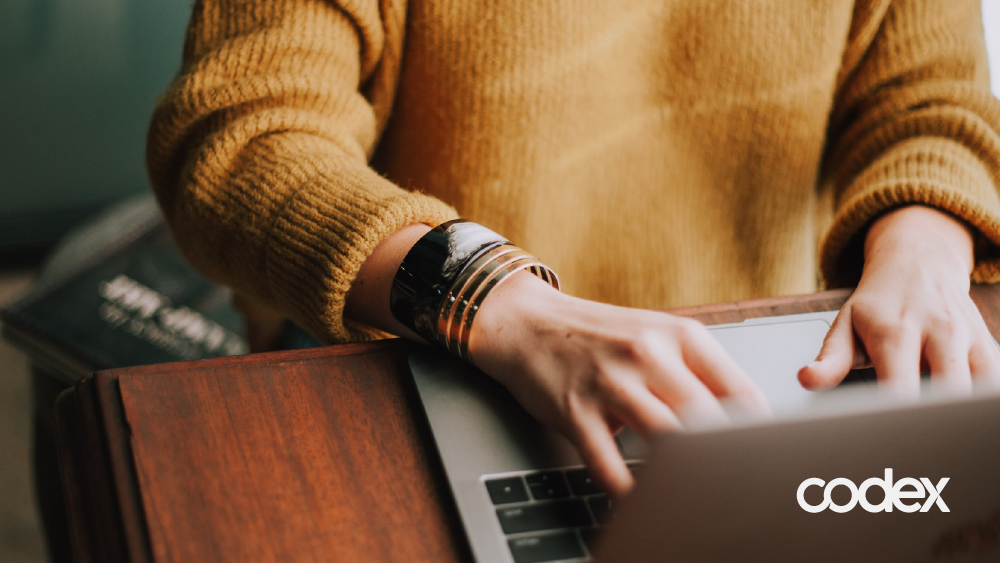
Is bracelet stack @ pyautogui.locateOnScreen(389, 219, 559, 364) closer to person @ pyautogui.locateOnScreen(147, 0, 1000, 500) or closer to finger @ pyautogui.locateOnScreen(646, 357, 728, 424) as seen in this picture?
person @ pyautogui.locateOnScreen(147, 0, 1000, 500)

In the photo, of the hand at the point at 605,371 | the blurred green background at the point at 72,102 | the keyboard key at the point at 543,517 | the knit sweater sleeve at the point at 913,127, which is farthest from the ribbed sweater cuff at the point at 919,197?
the blurred green background at the point at 72,102

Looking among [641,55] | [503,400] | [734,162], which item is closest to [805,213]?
[734,162]

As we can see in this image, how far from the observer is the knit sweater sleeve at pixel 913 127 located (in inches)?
22.6

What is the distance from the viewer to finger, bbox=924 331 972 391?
0.44 m

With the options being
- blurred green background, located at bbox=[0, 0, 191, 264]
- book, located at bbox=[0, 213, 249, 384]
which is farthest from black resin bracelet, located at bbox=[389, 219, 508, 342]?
blurred green background, located at bbox=[0, 0, 191, 264]

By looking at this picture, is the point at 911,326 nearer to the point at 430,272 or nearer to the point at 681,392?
the point at 681,392

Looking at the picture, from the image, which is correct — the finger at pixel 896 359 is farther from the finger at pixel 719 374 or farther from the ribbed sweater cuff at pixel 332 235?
the ribbed sweater cuff at pixel 332 235

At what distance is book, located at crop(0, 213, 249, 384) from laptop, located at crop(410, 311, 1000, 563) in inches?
35.6

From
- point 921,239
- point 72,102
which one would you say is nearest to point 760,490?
point 921,239

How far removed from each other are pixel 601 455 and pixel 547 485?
0.10ft

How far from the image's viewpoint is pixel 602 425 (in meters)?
0.38

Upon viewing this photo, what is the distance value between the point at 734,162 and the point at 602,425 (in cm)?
45

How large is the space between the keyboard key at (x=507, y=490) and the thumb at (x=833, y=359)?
17cm

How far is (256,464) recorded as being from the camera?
0.37 meters
